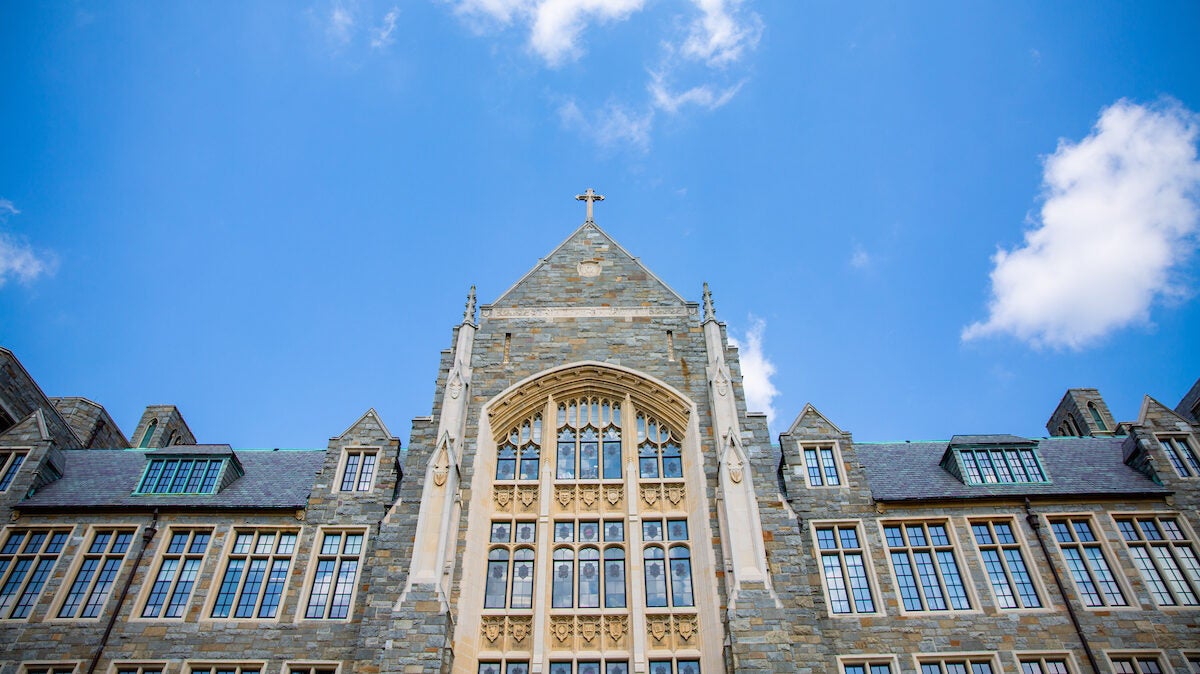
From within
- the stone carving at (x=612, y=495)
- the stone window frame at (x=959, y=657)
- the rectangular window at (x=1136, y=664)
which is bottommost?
the rectangular window at (x=1136, y=664)

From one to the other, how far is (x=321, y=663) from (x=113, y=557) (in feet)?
→ 22.2

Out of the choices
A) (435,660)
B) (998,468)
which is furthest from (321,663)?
(998,468)

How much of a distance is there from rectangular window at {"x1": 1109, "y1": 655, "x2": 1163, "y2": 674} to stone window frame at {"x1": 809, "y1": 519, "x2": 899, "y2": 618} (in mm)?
5010

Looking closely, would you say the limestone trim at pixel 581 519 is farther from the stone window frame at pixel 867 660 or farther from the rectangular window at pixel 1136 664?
the rectangular window at pixel 1136 664

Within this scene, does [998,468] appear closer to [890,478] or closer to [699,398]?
[890,478]

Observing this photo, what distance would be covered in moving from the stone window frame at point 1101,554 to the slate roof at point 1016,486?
62 centimetres

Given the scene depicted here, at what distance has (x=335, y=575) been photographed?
67.9ft

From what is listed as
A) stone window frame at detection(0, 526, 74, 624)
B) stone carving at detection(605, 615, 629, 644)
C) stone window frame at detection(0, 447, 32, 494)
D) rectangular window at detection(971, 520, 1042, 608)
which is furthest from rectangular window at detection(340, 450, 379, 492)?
rectangular window at detection(971, 520, 1042, 608)

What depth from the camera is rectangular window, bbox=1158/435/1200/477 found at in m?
22.4

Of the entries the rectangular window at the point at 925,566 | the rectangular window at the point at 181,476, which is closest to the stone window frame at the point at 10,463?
the rectangular window at the point at 181,476

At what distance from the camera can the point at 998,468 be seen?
23.0 metres

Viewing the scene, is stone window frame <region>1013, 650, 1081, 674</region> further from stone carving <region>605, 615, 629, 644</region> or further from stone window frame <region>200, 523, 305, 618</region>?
stone window frame <region>200, 523, 305, 618</region>

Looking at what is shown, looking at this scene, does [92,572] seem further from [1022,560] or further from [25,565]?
[1022,560]

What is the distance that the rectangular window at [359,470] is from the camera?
22.8 m
